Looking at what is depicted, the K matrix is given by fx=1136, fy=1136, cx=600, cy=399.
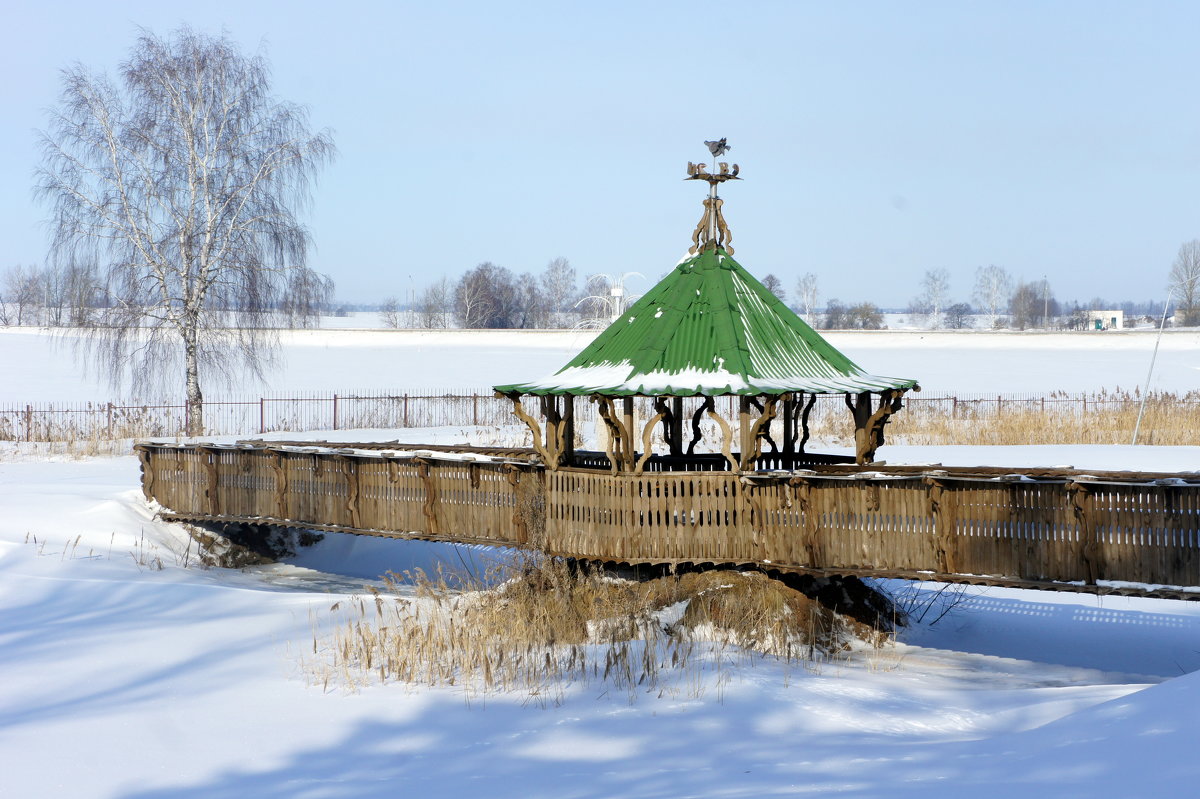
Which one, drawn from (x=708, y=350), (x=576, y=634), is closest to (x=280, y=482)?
(x=576, y=634)

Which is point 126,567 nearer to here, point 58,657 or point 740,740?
point 58,657

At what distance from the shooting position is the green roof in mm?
11898

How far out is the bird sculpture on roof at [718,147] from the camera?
45.6 ft

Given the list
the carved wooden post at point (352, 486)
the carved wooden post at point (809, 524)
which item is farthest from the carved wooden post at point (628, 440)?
the carved wooden post at point (352, 486)

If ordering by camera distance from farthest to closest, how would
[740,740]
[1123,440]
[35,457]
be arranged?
[1123,440] < [35,457] < [740,740]

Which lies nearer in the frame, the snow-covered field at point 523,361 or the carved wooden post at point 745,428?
the carved wooden post at point 745,428

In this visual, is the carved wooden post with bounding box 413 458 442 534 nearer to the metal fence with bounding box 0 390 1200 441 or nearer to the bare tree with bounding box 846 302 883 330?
the metal fence with bounding box 0 390 1200 441

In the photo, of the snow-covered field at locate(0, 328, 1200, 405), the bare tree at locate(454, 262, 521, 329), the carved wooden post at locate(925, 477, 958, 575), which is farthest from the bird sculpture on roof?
the bare tree at locate(454, 262, 521, 329)

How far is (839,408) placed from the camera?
129ft

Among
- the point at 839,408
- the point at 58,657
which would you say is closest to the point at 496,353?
the point at 839,408

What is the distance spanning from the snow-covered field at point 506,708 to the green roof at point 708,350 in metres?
2.94

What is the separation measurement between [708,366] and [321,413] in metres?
28.4

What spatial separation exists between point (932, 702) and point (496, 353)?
178 feet

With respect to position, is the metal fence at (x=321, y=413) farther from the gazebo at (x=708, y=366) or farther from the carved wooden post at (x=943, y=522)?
the carved wooden post at (x=943, y=522)
